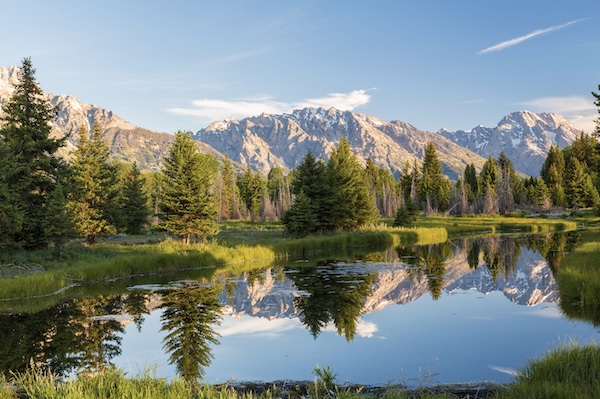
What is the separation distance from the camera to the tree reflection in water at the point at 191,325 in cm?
1342

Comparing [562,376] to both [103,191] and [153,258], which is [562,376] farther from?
[103,191]

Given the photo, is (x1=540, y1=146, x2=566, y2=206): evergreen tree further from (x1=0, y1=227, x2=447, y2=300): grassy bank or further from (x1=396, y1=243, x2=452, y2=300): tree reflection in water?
(x1=0, y1=227, x2=447, y2=300): grassy bank

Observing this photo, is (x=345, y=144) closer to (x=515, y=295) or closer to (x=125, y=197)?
(x=125, y=197)

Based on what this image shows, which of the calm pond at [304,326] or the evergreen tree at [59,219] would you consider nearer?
the calm pond at [304,326]

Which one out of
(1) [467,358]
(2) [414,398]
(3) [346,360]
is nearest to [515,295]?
(1) [467,358]

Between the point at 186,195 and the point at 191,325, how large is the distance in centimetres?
2312

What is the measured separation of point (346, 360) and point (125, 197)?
5003cm

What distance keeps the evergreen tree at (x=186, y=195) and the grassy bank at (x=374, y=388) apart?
96.3 ft

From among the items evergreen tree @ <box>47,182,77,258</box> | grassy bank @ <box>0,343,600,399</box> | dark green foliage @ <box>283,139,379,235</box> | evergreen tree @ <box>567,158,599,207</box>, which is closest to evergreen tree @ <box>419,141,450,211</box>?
evergreen tree @ <box>567,158,599,207</box>

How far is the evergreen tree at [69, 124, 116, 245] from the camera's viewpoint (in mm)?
41500

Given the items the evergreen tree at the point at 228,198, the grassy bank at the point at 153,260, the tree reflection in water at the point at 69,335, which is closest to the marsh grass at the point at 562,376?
the tree reflection in water at the point at 69,335

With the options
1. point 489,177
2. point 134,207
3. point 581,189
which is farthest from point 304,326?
point 489,177

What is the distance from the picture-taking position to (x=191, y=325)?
17.5 m

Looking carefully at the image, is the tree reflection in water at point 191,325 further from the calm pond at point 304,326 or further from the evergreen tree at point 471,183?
the evergreen tree at point 471,183
